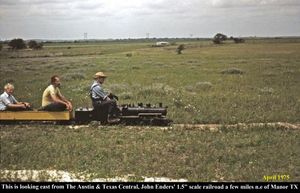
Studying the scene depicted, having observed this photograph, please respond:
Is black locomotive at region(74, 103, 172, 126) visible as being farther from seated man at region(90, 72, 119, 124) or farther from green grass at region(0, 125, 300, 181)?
green grass at region(0, 125, 300, 181)

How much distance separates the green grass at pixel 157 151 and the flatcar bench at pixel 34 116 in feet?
0.94

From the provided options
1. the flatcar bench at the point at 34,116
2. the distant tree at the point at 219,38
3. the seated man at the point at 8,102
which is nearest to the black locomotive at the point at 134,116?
the flatcar bench at the point at 34,116

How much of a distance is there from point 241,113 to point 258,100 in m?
3.85

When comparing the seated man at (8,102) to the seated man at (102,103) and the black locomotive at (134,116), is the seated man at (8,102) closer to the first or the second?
the black locomotive at (134,116)

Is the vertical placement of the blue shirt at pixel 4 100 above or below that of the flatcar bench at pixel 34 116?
above

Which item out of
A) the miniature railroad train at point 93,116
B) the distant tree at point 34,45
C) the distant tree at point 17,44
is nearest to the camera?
the miniature railroad train at point 93,116

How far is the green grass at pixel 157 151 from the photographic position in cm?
888

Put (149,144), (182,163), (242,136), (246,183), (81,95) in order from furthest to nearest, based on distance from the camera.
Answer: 1. (81,95)
2. (242,136)
3. (149,144)
4. (182,163)
5. (246,183)

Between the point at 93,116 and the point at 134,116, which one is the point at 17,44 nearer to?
the point at 93,116

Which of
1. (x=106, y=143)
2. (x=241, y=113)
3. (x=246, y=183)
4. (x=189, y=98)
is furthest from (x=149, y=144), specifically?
(x=189, y=98)

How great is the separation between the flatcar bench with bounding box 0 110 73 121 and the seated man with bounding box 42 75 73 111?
0.53 feet

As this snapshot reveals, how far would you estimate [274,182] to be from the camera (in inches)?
314

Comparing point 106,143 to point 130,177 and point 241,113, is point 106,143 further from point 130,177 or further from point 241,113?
point 241,113

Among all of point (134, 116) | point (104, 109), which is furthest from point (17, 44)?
point (134, 116)
